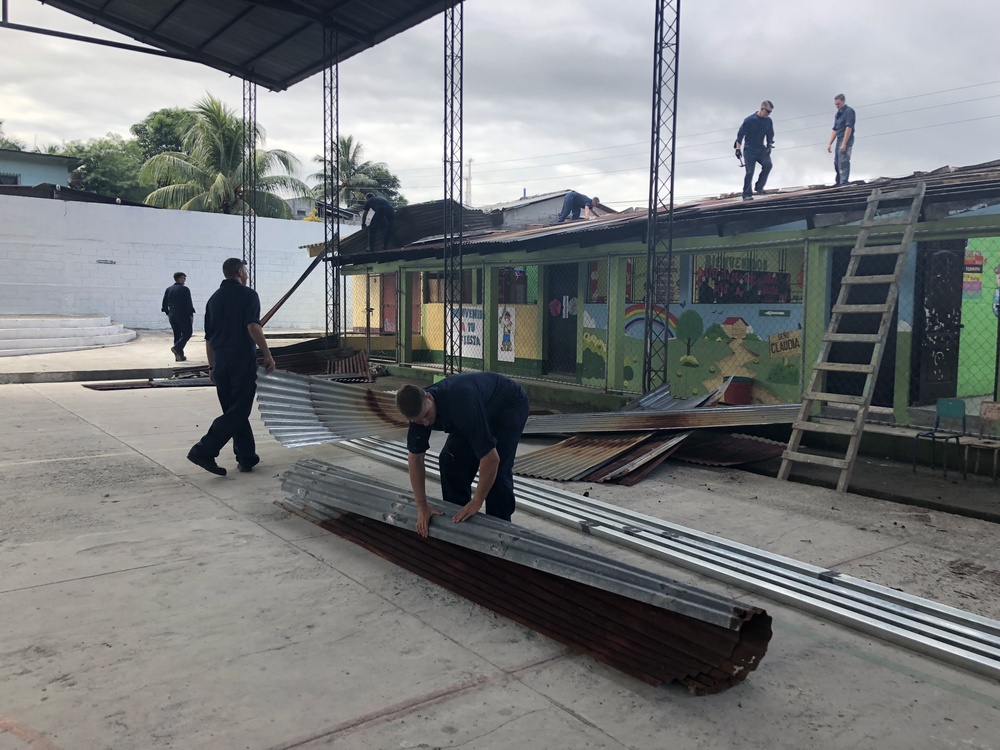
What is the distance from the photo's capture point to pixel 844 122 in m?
12.0

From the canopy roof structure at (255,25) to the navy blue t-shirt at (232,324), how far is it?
7.36 m

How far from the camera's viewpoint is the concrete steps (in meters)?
17.4

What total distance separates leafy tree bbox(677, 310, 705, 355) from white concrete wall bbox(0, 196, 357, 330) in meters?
21.1

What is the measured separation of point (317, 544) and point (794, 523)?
337 centimetres

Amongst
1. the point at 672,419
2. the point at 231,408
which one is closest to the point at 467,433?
the point at 231,408

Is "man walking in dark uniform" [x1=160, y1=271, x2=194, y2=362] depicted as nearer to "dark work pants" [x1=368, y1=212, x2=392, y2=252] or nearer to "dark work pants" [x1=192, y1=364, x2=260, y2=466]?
"dark work pants" [x1=368, y1=212, x2=392, y2=252]

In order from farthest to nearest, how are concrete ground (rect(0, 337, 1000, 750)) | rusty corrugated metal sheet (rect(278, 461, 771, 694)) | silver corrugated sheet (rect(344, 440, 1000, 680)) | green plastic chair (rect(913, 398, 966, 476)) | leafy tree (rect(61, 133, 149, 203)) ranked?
1. leafy tree (rect(61, 133, 149, 203))
2. green plastic chair (rect(913, 398, 966, 476))
3. silver corrugated sheet (rect(344, 440, 1000, 680))
4. rusty corrugated metal sheet (rect(278, 461, 771, 694))
5. concrete ground (rect(0, 337, 1000, 750))

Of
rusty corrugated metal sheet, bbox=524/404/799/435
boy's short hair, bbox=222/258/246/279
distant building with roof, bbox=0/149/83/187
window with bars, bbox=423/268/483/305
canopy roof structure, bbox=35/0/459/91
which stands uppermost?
distant building with roof, bbox=0/149/83/187

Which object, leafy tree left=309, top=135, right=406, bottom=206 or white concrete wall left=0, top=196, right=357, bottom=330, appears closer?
white concrete wall left=0, top=196, right=357, bottom=330

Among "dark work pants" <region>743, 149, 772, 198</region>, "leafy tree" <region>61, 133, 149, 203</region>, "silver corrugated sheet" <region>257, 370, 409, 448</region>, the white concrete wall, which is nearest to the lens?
"silver corrugated sheet" <region>257, 370, 409, 448</region>

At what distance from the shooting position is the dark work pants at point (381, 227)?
52.9ft

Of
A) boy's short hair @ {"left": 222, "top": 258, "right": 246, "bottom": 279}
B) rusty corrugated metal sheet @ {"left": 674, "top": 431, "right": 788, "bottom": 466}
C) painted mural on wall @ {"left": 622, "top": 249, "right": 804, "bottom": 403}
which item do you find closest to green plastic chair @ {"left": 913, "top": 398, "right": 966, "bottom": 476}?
rusty corrugated metal sheet @ {"left": 674, "top": 431, "right": 788, "bottom": 466}

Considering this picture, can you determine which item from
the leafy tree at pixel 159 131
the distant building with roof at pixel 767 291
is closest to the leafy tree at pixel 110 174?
the leafy tree at pixel 159 131

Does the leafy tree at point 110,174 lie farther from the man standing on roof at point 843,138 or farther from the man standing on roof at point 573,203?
the man standing on roof at point 843,138
